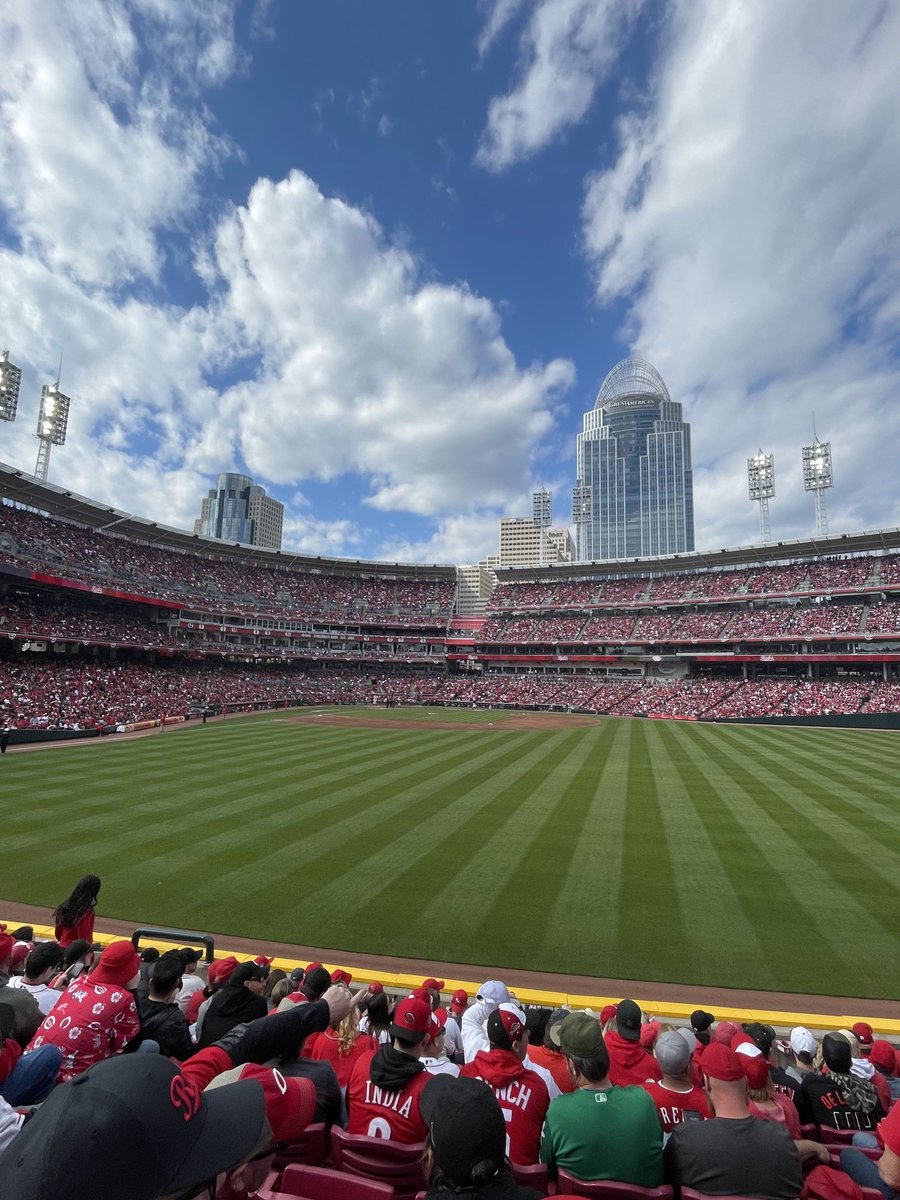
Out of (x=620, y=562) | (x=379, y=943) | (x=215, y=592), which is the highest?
(x=620, y=562)

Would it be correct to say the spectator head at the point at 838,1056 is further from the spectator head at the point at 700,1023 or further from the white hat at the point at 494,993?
the white hat at the point at 494,993

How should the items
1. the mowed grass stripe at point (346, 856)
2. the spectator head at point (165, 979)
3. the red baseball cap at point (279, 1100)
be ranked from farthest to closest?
the mowed grass stripe at point (346, 856)
the spectator head at point (165, 979)
the red baseball cap at point (279, 1100)

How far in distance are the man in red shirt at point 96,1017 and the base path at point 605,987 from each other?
5028 mm

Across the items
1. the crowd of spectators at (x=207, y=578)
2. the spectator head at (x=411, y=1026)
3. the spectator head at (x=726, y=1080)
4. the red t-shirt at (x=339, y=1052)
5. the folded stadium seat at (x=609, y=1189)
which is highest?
the crowd of spectators at (x=207, y=578)

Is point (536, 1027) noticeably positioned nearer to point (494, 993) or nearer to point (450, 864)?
point (494, 993)

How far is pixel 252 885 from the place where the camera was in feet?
40.4

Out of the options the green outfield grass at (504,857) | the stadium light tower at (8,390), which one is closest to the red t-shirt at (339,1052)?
the green outfield grass at (504,857)

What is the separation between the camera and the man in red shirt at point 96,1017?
155 inches

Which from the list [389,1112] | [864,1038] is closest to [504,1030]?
[389,1112]

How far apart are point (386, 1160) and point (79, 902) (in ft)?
17.8

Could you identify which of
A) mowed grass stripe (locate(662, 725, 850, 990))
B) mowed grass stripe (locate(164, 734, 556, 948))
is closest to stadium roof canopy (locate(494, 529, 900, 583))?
mowed grass stripe (locate(662, 725, 850, 990))

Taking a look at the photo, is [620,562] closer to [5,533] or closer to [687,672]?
[687,672]

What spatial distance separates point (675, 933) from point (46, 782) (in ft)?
72.0

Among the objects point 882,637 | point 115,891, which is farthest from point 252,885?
point 882,637
